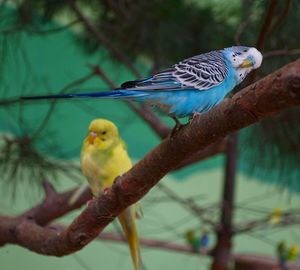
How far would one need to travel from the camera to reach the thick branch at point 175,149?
1.61 ft

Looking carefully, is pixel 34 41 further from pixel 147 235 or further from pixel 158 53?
pixel 147 235

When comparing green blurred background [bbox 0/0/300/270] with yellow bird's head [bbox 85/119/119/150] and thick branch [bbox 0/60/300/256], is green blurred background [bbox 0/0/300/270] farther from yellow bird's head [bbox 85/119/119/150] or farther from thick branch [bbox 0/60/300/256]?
thick branch [bbox 0/60/300/256]

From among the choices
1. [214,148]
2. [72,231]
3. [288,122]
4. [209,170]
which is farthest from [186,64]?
[209,170]

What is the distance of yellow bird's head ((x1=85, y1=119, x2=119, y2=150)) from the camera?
93 centimetres

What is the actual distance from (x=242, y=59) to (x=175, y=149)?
0.12m

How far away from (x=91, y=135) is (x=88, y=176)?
6 centimetres

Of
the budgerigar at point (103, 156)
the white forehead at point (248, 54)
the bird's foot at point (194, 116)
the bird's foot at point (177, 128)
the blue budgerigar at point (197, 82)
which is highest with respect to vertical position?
the white forehead at point (248, 54)

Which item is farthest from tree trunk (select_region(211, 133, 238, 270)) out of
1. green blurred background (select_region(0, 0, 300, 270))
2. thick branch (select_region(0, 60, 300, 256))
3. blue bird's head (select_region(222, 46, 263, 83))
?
blue bird's head (select_region(222, 46, 263, 83))

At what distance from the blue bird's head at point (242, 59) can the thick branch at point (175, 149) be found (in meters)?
0.09

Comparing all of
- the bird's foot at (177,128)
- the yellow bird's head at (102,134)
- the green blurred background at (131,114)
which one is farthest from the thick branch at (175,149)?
the green blurred background at (131,114)

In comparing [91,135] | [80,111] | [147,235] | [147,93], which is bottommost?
[147,235]

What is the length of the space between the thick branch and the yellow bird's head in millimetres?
145

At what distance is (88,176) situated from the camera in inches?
37.6

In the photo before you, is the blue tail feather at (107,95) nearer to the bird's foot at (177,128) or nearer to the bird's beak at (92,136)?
the bird's foot at (177,128)
